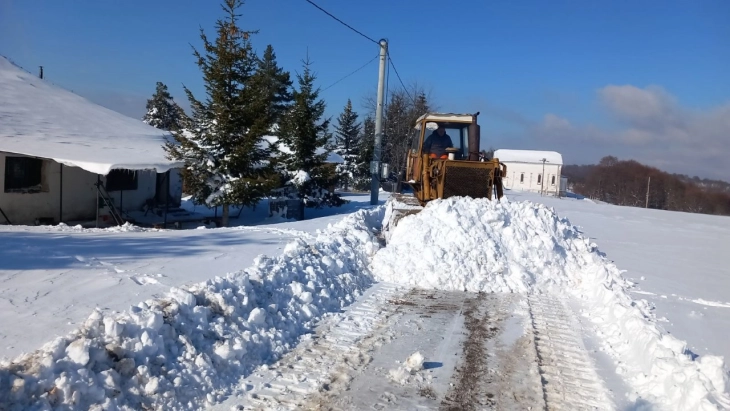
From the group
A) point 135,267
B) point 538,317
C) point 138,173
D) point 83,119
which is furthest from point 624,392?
point 83,119

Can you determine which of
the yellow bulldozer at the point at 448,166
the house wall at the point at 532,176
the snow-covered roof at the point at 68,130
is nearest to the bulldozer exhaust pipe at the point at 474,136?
the yellow bulldozer at the point at 448,166

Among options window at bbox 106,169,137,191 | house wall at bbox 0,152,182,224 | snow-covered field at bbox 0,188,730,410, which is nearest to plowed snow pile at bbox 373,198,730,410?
snow-covered field at bbox 0,188,730,410

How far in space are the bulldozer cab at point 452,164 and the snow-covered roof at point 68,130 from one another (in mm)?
7255

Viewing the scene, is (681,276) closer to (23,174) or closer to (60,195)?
(60,195)

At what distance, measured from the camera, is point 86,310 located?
534 cm

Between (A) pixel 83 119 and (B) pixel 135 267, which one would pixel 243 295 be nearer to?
(B) pixel 135 267

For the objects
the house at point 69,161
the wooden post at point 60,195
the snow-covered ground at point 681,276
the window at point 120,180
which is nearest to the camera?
the snow-covered ground at point 681,276

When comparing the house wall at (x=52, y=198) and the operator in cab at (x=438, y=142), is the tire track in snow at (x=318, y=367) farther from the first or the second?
the house wall at (x=52, y=198)

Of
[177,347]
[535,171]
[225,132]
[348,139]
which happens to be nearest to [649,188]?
[535,171]

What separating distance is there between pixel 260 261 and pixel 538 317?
4.05 m

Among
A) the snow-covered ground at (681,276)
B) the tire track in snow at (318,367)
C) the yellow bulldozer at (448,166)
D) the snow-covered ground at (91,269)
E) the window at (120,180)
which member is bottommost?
the tire track in snow at (318,367)

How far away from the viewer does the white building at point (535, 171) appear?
74.9m

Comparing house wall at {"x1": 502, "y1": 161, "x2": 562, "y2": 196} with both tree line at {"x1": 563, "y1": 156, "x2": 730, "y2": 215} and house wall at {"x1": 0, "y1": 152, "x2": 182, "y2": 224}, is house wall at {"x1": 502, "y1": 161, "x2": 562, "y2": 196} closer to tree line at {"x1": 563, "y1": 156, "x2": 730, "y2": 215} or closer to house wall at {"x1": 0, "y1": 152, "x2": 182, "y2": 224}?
tree line at {"x1": 563, "y1": 156, "x2": 730, "y2": 215}

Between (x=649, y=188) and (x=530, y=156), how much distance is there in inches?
709
